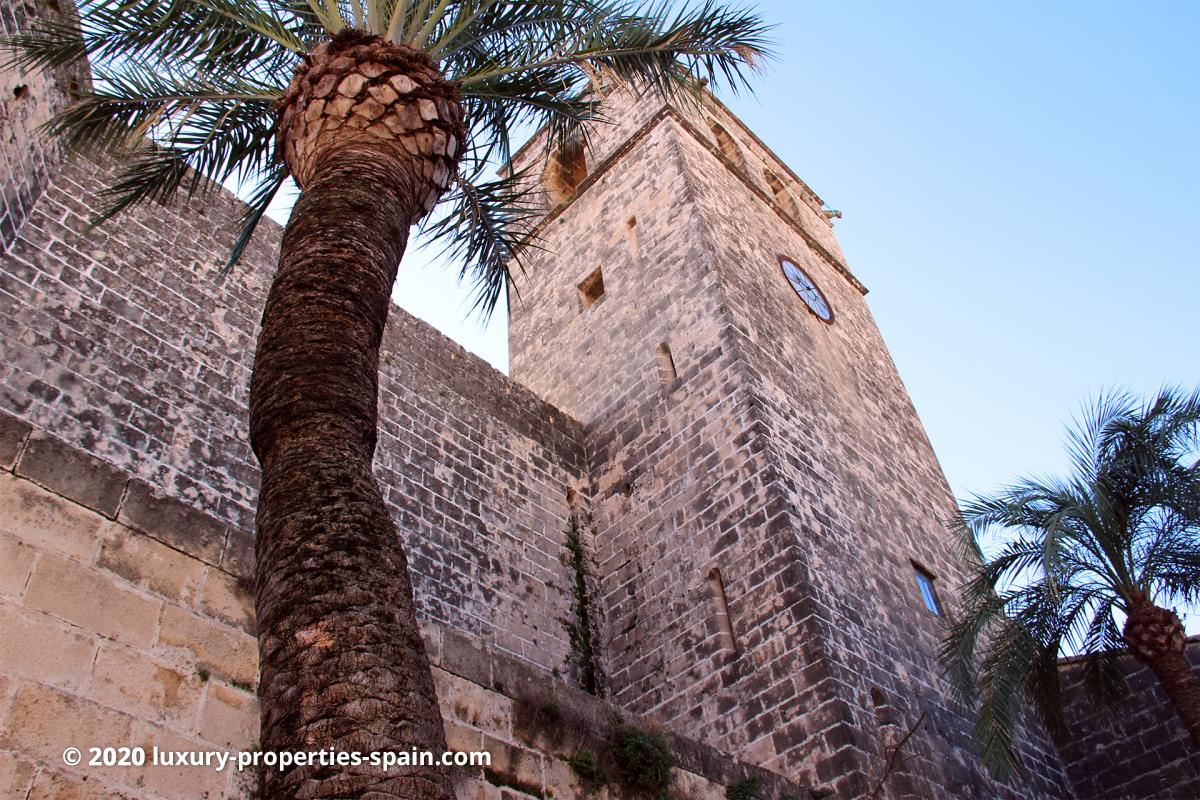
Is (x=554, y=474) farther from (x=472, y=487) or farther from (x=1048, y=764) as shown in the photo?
(x=1048, y=764)

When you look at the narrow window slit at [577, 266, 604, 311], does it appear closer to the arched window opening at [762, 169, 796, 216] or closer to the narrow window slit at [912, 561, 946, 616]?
the arched window opening at [762, 169, 796, 216]

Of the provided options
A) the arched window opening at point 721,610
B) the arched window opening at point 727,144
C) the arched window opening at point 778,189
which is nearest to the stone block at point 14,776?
the arched window opening at point 721,610

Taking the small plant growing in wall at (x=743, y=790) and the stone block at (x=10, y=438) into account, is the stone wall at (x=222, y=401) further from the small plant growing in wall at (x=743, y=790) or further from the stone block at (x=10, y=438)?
the small plant growing in wall at (x=743, y=790)

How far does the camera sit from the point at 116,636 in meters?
3.57

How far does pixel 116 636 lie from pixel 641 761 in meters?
2.71

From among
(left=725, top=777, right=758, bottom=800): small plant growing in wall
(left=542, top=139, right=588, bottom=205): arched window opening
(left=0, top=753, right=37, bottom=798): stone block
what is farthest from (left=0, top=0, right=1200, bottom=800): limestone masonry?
(left=542, top=139, right=588, bottom=205): arched window opening

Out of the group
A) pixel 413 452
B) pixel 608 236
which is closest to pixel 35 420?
pixel 413 452

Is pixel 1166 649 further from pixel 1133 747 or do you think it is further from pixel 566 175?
pixel 566 175

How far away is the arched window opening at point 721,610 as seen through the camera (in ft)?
29.3

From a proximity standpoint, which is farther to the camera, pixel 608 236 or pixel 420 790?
pixel 608 236

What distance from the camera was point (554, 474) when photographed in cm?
1120

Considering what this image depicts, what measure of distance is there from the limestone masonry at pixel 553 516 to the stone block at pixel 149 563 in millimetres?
13

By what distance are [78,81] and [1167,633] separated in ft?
33.6

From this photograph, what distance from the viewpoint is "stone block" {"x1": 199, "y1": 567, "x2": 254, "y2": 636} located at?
13.0 feet
